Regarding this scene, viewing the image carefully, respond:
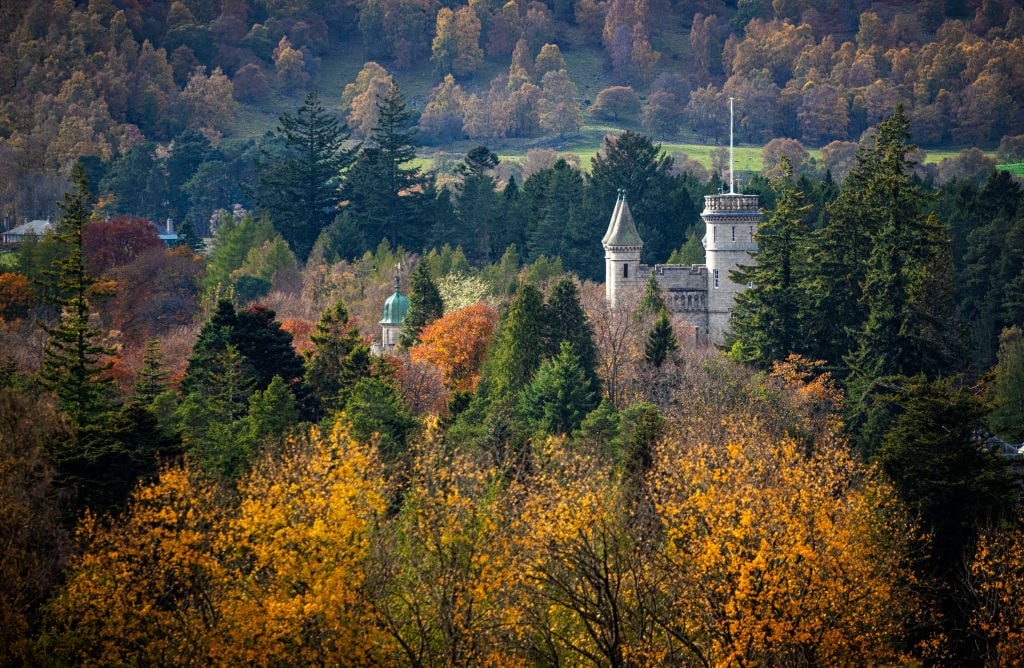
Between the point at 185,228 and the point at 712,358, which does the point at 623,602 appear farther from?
the point at 185,228

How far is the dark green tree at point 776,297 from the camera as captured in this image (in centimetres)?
8356

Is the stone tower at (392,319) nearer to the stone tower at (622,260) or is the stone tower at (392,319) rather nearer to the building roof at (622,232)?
the stone tower at (622,260)

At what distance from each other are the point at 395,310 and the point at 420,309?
4791mm

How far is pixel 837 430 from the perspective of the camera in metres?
73.3

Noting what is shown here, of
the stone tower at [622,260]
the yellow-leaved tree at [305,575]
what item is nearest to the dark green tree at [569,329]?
the stone tower at [622,260]

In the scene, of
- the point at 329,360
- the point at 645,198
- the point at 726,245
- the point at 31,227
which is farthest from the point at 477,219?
the point at 329,360

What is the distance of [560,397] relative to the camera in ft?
246

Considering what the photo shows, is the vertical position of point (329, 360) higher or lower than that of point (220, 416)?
higher

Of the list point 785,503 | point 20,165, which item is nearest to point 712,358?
point 785,503

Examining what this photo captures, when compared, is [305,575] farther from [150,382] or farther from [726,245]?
[726,245]

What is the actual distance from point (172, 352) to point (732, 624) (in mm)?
58220

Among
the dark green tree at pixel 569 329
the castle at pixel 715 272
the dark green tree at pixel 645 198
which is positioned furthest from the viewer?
the dark green tree at pixel 645 198

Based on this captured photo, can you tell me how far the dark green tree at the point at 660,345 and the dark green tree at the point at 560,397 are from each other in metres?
6.02

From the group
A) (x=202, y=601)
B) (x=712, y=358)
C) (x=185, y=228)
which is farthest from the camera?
(x=185, y=228)
